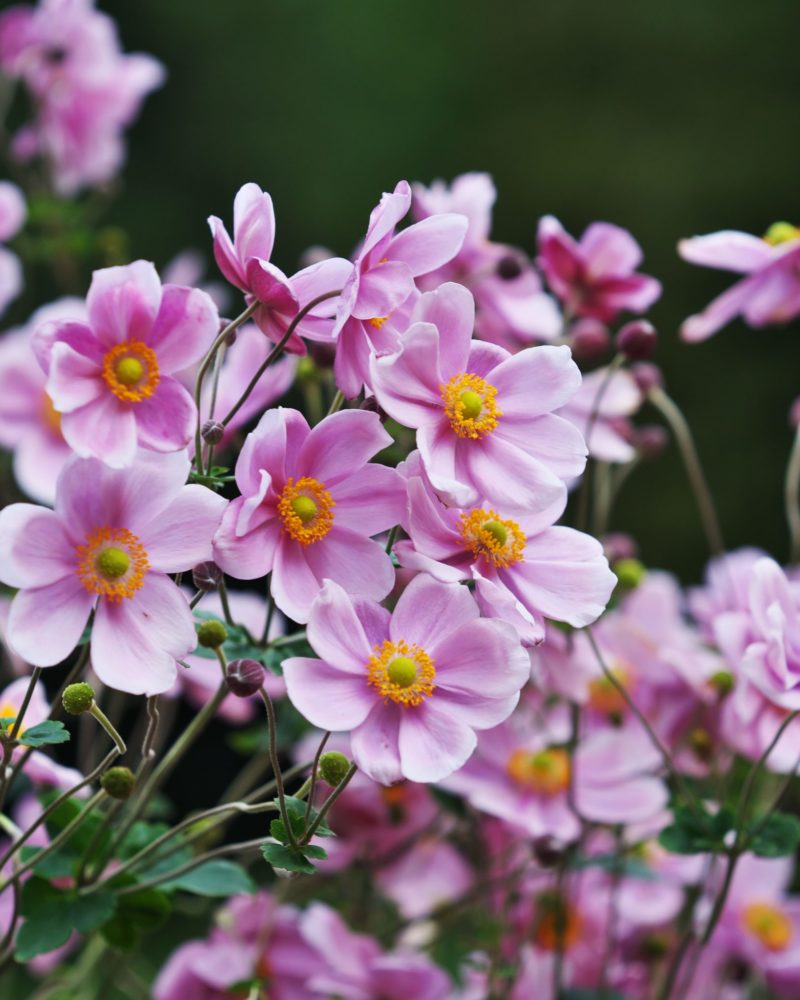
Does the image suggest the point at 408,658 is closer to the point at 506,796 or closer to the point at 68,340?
the point at 68,340

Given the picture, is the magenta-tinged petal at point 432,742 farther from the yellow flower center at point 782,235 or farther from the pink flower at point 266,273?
the yellow flower center at point 782,235

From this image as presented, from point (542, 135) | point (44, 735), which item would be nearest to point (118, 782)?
point (44, 735)

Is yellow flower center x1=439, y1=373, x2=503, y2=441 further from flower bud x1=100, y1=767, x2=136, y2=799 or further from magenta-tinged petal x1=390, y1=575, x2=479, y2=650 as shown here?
flower bud x1=100, y1=767, x2=136, y2=799

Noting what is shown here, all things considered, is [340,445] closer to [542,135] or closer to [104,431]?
[104,431]

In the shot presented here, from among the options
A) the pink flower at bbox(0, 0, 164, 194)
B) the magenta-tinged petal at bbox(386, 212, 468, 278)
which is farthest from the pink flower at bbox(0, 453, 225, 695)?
the pink flower at bbox(0, 0, 164, 194)

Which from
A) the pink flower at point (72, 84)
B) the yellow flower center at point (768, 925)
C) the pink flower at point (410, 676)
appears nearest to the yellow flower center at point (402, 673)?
the pink flower at point (410, 676)
